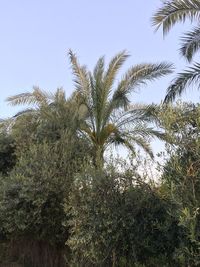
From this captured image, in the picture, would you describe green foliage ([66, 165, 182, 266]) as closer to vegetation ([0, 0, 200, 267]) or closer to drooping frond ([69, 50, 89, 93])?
vegetation ([0, 0, 200, 267])

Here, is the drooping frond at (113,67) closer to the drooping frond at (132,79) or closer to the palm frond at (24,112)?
the drooping frond at (132,79)

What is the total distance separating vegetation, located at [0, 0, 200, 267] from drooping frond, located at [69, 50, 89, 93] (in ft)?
0.12

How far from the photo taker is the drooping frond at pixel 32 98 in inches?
698

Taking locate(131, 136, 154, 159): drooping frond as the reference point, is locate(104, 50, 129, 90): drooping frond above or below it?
above

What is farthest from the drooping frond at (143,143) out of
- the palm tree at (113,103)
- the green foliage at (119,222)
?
the green foliage at (119,222)

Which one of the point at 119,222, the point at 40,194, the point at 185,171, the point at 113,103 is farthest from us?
the point at 113,103

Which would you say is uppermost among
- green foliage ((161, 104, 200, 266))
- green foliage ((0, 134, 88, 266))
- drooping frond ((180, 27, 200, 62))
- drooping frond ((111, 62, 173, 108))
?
drooping frond ((111, 62, 173, 108))

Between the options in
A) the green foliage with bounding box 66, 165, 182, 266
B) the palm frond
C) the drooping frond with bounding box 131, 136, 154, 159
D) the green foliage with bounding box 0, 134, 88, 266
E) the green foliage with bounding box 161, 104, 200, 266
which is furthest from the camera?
the palm frond

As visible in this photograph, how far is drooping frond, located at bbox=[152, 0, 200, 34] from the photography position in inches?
473

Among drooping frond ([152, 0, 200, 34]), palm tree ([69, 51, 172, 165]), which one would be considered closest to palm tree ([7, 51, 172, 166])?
palm tree ([69, 51, 172, 165])

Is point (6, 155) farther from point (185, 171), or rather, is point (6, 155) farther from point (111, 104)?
point (185, 171)

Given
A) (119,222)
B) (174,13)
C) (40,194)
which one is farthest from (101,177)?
(174,13)

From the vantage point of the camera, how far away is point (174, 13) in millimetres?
12297

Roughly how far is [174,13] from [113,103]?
15.5 ft
